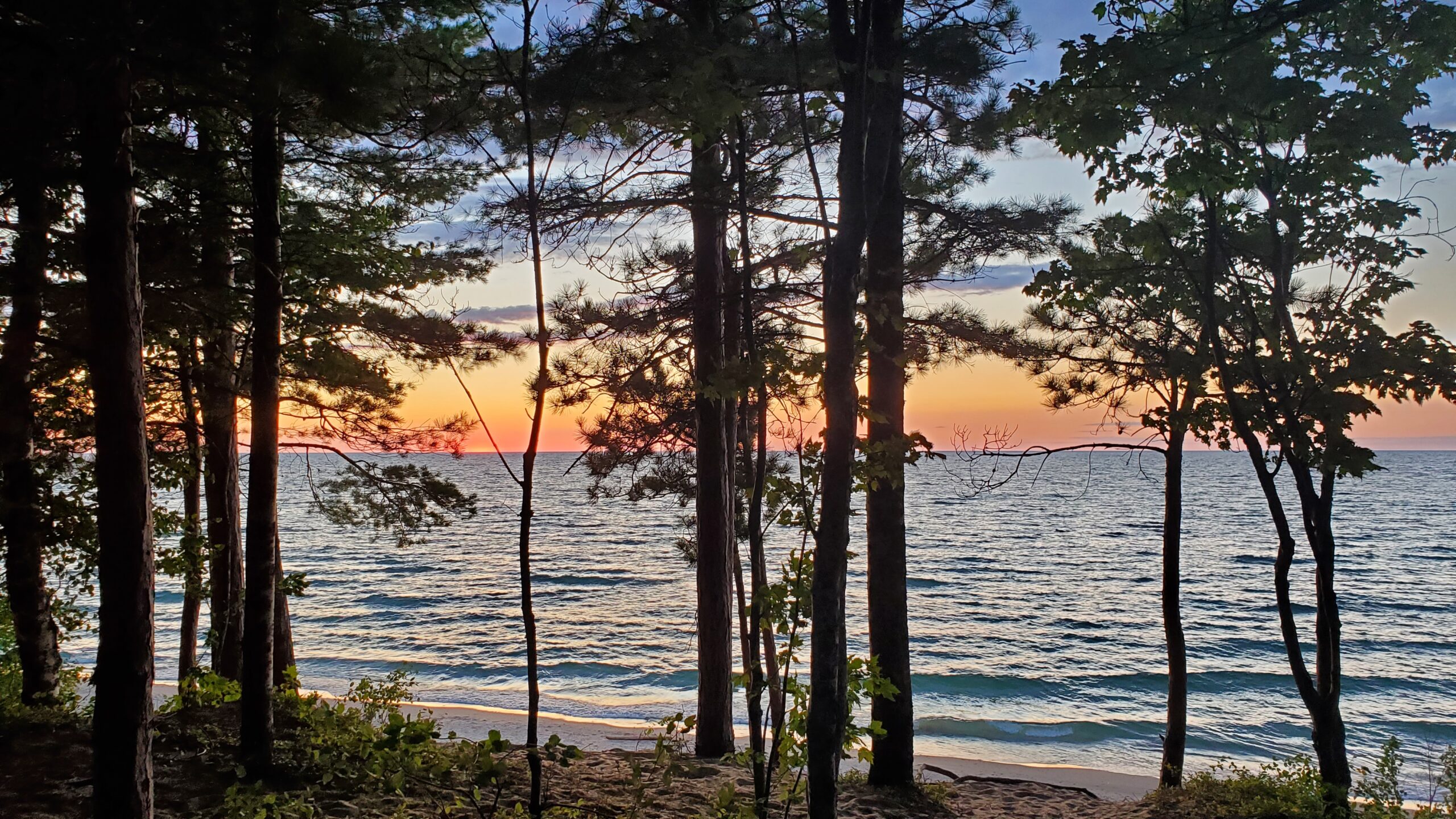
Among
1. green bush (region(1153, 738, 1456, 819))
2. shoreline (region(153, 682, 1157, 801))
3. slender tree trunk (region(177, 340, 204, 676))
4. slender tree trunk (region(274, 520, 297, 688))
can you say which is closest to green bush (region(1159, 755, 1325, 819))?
green bush (region(1153, 738, 1456, 819))

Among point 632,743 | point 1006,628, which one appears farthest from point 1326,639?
point 1006,628

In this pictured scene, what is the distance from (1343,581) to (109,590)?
3532 centimetres

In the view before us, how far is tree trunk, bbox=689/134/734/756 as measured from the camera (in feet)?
26.7

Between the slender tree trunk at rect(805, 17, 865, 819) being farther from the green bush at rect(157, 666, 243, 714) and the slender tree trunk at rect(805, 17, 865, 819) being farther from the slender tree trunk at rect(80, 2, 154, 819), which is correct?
the green bush at rect(157, 666, 243, 714)

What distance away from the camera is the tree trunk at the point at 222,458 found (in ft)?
22.3

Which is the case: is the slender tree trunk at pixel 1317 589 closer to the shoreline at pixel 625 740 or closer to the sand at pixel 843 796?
the sand at pixel 843 796

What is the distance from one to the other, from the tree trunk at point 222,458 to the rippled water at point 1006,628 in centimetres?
753

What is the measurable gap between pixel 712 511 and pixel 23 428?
5992 millimetres

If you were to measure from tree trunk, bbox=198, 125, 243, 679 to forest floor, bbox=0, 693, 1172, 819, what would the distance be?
1346mm

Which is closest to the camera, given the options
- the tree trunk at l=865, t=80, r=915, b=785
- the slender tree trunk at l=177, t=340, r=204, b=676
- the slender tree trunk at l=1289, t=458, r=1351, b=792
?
the slender tree trunk at l=1289, t=458, r=1351, b=792

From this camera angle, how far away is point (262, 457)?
532 centimetres

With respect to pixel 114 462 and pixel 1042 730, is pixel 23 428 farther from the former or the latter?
pixel 1042 730

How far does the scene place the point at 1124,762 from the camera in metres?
12.3

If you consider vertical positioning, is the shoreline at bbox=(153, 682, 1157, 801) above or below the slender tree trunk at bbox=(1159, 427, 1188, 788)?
below
